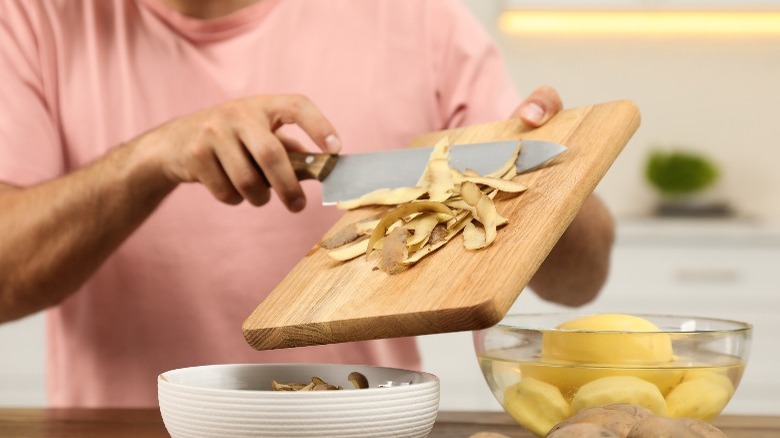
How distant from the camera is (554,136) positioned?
3.14 feet

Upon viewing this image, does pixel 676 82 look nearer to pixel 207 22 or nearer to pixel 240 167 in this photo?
pixel 207 22

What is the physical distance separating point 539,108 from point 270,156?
30cm

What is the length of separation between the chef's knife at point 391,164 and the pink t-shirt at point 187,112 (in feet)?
1.11

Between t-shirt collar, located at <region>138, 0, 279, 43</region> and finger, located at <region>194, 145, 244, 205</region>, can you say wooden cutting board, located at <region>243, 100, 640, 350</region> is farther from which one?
t-shirt collar, located at <region>138, 0, 279, 43</region>

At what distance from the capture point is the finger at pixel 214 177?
0.96 metres

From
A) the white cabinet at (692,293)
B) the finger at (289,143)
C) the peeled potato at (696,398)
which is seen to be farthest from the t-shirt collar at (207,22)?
the white cabinet at (692,293)

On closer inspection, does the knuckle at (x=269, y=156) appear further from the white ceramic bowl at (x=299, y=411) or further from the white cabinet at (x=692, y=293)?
the white cabinet at (x=692, y=293)

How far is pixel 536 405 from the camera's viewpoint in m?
0.77

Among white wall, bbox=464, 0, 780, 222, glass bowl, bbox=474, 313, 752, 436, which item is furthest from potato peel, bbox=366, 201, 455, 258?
white wall, bbox=464, 0, 780, 222

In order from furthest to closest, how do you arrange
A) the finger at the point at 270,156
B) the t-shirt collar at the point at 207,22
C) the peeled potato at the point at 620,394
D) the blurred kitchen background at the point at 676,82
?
the blurred kitchen background at the point at 676,82 → the t-shirt collar at the point at 207,22 → the finger at the point at 270,156 → the peeled potato at the point at 620,394

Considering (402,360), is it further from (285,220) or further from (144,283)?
(144,283)

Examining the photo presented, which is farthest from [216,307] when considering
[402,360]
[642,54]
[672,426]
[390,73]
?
[642,54]

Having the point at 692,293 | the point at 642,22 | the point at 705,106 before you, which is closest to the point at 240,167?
the point at 692,293

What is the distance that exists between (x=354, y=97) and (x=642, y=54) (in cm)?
204
